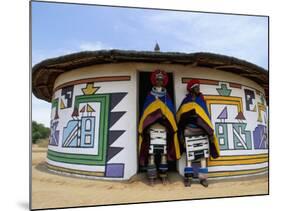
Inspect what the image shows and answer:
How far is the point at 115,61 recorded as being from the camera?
402cm

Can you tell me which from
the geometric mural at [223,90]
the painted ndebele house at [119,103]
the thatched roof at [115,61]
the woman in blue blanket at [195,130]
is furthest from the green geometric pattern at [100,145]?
the geometric mural at [223,90]

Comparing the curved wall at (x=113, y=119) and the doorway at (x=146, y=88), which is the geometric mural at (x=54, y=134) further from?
the doorway at (x=146, y=88)

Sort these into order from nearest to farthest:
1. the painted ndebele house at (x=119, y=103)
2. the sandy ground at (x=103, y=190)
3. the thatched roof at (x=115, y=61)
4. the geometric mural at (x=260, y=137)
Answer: the sandy ground at (x=103, y=190)
the thatched roof at (x=115, y=61)
the painted ndebele house at (x=119, y=103)
the geometric mural at (x=260, y=137)

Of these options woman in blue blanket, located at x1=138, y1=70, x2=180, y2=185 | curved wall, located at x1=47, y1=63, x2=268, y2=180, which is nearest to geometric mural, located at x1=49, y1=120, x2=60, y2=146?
curved wall, located at x1=47, y1=63, x2=268, y2=180

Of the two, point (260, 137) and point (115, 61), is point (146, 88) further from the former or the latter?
Result: point (260, 137)

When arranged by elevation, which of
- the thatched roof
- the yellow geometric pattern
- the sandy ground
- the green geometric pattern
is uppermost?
the thatched roof

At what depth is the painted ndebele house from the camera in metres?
3.93

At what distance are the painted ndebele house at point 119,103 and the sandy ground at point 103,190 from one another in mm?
97

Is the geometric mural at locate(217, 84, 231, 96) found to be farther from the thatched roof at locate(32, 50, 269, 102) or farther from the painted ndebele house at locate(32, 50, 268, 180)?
the thatched roof at locate(32, 50, 269, 102)

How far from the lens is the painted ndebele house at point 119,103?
155 inches

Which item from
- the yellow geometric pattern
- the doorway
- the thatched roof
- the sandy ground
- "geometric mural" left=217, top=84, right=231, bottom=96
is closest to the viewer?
the sandy ground

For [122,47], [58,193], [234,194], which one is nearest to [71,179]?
[58,193]

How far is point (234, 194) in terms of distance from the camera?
4.29 metres
